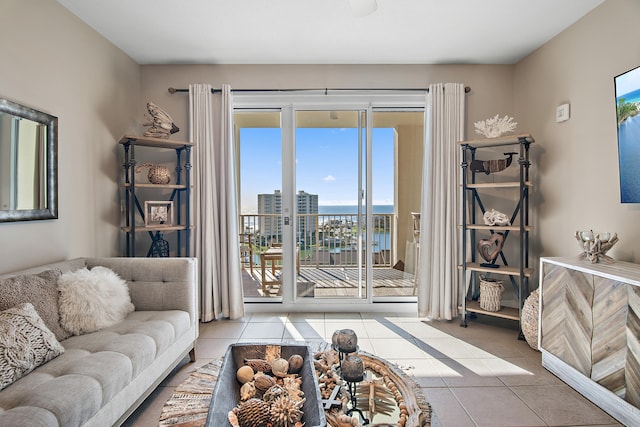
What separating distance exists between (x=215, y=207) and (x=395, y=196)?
1.94 meters

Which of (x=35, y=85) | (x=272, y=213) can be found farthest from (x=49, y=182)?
(x=272, y=213)

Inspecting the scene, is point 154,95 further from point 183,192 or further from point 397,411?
point 397,411

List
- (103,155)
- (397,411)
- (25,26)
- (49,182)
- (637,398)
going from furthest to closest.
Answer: (103,155) → (49,182) → (25,26) → (637,398) → (397,411)

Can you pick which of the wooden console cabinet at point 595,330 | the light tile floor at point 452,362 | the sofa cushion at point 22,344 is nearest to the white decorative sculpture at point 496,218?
the wooden console cabinet at point 595,330

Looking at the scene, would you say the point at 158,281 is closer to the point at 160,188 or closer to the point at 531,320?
the point at 160,188

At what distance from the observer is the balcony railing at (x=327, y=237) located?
146 inches

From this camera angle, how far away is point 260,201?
12.3ft

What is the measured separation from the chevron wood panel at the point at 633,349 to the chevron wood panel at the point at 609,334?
0.02 m

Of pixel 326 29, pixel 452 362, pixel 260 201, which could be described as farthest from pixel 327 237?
pixel 326 29

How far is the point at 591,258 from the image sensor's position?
2188 millimetres

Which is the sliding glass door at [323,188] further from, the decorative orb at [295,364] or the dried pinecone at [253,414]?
the dried pinecone at [253,414]

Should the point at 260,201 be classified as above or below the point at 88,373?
above

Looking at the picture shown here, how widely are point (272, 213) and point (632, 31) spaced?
3243mm

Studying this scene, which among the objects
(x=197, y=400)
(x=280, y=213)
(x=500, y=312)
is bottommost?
(x=500, y=312)
